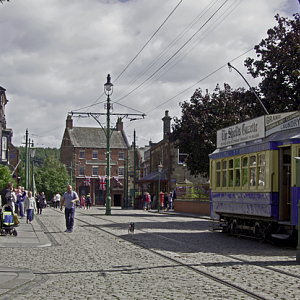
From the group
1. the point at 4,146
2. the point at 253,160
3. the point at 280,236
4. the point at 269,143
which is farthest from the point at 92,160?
the point at 280,236

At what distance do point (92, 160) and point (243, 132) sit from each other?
72450 mm

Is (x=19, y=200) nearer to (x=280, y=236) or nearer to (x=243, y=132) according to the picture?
(x=243, y=132)

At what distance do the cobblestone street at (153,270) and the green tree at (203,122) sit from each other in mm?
18575

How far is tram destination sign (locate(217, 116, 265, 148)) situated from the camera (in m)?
15.5

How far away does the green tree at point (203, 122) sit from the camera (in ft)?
108

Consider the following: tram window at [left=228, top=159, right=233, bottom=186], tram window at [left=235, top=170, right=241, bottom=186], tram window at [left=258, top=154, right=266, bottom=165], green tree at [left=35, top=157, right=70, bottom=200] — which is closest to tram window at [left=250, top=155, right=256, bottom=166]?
tram window at [left=258, top=154, right=266, bottom=165]

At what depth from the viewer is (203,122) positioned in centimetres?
3391

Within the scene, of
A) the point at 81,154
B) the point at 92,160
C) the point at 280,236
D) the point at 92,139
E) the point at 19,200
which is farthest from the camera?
the point at 92,139

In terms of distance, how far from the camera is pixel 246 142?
1644cm

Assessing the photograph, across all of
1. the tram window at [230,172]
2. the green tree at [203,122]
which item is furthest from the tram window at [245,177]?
the green tree at [203,122]

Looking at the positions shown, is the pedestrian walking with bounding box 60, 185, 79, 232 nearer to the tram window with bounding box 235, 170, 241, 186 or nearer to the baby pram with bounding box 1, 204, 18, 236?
the baby pram with bounding box 1, 204, 18, 236

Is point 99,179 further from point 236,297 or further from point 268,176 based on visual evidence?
point 236,297

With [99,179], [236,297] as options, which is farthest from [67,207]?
[99,179]

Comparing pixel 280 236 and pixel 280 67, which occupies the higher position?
pixel 280 67
